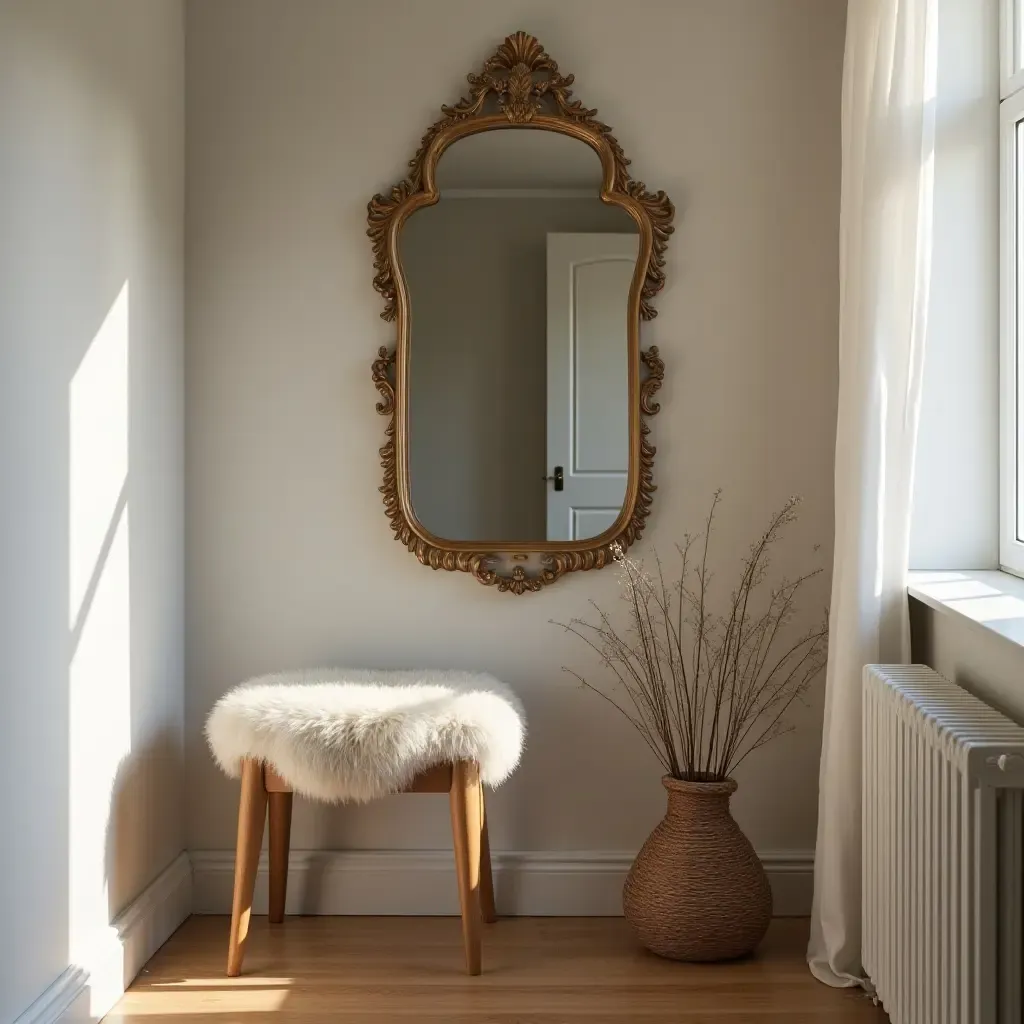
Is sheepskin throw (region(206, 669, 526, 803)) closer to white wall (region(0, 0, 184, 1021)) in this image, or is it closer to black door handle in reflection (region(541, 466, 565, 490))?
white wall (region(0, 0, 184, 1021))

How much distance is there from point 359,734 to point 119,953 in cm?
68

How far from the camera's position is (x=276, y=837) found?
9.35ft

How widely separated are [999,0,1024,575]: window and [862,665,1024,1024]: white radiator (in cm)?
52

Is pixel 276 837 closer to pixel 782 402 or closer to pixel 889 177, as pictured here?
pixel 782 402

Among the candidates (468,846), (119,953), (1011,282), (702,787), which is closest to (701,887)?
(702,787)

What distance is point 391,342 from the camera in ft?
9.75

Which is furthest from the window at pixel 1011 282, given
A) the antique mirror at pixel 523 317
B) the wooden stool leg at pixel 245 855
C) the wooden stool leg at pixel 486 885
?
the wooden stool leg at pixel 245 855

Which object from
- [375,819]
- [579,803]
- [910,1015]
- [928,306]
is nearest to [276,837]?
[375,819]

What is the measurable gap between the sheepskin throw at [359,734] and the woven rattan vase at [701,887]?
408mm

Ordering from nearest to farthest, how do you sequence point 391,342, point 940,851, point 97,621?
1. point 940,851
2. point 97,621
3. point 391,342

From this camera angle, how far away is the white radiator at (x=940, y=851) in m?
1.65

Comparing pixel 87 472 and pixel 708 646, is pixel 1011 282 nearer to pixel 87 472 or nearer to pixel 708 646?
pixel 708 646

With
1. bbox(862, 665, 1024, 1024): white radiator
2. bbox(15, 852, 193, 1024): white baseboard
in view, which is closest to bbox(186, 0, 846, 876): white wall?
bbox(15, 852, 193, 1024): white baseboard

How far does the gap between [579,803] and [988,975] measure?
4.72ft
